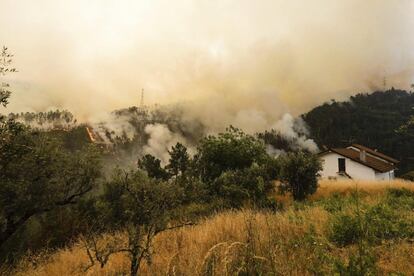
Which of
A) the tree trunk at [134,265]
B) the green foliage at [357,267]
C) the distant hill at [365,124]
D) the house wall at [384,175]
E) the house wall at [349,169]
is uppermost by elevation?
the distant hill at [365,124]

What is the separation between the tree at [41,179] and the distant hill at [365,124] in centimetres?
8300

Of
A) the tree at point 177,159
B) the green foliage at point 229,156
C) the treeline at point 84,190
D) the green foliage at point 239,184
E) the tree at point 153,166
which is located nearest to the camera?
the treeline at point 84,190

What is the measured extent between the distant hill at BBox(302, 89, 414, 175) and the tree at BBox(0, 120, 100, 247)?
272 ft

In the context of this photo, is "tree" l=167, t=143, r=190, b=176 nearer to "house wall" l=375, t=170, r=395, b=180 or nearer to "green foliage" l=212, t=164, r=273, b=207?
"house wall" l=375, t=170, r=395, b=180

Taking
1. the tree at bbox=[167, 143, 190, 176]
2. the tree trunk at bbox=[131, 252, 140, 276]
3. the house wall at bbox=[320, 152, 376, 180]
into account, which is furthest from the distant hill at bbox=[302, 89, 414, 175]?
the tree trunk at bbox=[131, 252, 140, 276]

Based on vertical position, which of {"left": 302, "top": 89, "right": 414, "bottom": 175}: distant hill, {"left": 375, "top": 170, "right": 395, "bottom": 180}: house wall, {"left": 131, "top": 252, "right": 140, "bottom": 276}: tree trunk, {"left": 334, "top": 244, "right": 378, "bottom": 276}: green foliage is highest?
{"left": 302, "top": 89, "right": 414, "bottom": 175}: distant hill

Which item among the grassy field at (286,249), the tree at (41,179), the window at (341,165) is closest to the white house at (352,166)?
the window at (341,165)

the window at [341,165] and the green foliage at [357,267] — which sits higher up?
the green foliage at [357,267]

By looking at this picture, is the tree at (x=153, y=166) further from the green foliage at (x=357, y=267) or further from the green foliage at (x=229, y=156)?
the green foliage at (x=357, y=267)

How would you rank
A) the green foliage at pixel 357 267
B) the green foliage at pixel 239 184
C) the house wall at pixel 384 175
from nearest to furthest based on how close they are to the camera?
the green foliage at pixel 357 267 → the green foliage at pixel 239 184 → the house wall at pixel 384 175

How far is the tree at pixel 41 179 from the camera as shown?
1588cm

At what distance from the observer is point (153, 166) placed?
5709 centimetres

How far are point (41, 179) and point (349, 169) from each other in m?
47.3

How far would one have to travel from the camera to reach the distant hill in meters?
99.9
